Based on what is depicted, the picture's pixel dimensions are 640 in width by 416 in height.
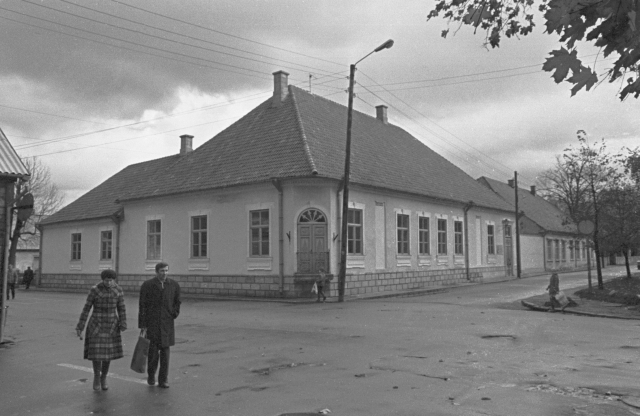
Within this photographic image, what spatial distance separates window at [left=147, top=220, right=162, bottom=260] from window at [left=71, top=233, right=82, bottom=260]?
319 inches

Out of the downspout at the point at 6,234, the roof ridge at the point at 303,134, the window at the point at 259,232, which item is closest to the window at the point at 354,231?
the roof ridge at the point at 303,134

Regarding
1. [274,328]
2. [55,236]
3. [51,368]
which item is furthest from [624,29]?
[55,236]

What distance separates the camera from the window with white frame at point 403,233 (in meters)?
28.8

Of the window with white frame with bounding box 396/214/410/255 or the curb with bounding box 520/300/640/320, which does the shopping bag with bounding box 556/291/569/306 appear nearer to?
the curb with bounding box 520/300/640/320

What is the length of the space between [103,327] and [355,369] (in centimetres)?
355

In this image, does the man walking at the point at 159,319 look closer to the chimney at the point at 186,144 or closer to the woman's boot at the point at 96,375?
the woman's boot at the point at 96,375

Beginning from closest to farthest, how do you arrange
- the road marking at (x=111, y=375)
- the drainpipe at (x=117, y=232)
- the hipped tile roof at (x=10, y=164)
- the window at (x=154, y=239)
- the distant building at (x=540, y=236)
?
the road marking at (x=111, y=375) < the hipped tile roof at (x=10, y=164) < the window at (x=154, y=239) < the drainpipe at (x=117, y=232) < the distant building at (x=540, y=236)

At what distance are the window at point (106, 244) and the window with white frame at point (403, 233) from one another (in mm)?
16376

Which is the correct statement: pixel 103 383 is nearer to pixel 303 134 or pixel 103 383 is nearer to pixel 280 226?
pixel 280 226

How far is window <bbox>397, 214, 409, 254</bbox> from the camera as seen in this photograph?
94.7ft

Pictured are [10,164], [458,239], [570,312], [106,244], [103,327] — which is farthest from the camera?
[106,244]

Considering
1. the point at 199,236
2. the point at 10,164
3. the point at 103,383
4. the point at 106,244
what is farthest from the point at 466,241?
the point at 103,383

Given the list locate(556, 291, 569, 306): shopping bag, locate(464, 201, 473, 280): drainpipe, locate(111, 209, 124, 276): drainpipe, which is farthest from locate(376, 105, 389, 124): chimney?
locate(556, 291, 569, 306): shopping bag

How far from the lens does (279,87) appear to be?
30438 millimetres
